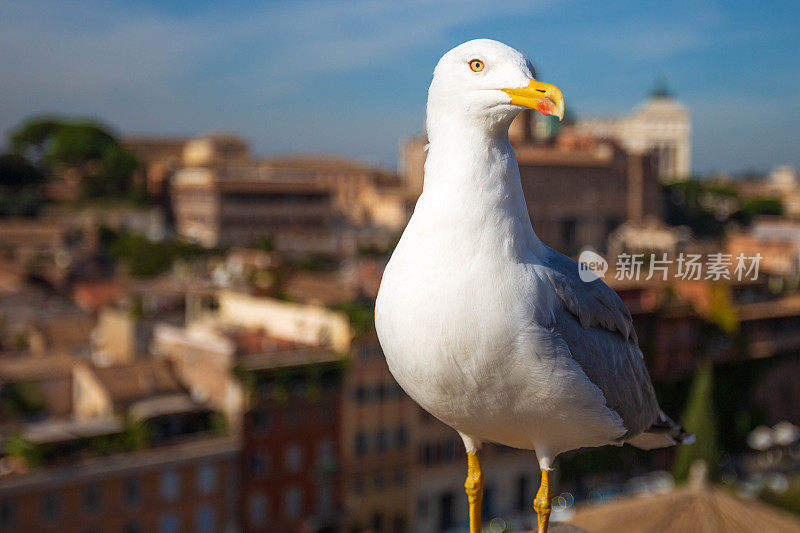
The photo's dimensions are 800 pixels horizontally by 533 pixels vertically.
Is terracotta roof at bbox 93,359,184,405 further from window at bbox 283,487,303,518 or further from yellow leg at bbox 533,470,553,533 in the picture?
yellow leg at bbox 533,470,553,533

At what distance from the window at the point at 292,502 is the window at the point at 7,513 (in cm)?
313

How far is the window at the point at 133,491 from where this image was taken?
A: 9.17m

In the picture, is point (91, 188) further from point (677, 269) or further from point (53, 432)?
point (677, 269)

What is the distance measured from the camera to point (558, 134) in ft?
145

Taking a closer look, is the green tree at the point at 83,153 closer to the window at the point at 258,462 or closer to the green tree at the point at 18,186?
the green tree at the point at 18,186

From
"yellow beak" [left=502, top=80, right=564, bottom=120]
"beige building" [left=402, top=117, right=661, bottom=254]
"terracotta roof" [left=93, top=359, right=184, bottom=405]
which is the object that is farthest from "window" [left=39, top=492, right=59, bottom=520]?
"beige building" [left=402, top=117, right=661, bottom=254]

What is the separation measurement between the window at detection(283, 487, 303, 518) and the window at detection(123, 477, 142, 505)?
6.57 feet

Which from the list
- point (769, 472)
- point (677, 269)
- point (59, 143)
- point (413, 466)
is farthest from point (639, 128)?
point (677, 269)

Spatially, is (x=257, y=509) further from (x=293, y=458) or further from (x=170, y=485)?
(x=170, y=485)

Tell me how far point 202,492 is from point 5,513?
6.65 ft

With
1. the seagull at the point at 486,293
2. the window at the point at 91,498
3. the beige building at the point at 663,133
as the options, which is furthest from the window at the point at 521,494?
the beige building at the point at 663,133

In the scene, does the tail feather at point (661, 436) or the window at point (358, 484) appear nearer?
the tail feather at point (661, 436)

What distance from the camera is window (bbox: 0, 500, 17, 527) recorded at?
27.5 ft

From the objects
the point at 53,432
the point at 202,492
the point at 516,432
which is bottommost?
the point at 202,492
